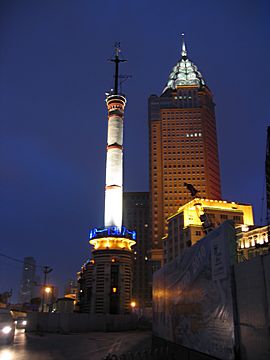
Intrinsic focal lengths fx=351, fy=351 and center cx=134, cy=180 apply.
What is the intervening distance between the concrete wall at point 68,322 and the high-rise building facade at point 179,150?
97178 mm

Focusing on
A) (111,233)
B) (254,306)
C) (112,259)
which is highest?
(111,233)

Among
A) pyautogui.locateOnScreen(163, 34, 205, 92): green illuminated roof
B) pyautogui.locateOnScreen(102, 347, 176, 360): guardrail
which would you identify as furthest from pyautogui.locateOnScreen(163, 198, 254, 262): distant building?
pyautogui.locateOnScreen(163, 34, 205, 92): green illuminated roof

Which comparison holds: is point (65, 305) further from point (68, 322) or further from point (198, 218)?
point (198, 218)

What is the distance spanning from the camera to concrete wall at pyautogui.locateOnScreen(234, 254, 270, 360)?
42.9 ft

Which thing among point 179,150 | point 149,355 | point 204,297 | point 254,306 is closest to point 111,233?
point 149,355

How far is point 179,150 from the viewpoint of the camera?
170 meters

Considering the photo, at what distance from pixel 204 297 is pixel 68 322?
112 feet

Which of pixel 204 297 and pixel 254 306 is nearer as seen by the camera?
pixel 254 306

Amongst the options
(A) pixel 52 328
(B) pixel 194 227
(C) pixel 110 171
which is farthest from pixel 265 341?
(B) pixel 194 227

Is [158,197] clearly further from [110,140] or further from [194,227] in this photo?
[110,140]

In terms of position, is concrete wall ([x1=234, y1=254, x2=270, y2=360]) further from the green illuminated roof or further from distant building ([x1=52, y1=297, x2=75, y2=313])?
the green illuminated roof

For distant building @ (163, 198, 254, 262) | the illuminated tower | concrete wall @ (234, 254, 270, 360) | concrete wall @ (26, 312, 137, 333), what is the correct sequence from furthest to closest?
1. distant building @ (163, 198, 254, 262)
2. the illuminated tower
3. concrete wall @ (26, 312, 137, 333)
4. concrete wall @ (234, 254, 270, 360)

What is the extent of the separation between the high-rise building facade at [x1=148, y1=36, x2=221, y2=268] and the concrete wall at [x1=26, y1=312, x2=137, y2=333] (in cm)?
9718

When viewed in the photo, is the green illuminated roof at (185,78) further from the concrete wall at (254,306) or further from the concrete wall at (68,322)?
the concrete wall at (254,306)
